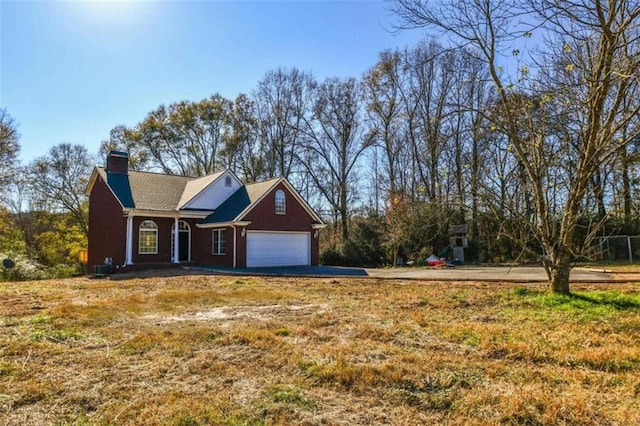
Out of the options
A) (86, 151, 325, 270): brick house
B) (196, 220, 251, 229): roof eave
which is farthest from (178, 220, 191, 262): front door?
(196, 220, 251, 229): roof eave

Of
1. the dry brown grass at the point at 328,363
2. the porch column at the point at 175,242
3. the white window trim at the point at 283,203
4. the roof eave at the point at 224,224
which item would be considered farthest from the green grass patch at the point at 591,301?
the porch column at the point at 175,242

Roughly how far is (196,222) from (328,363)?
21532 mm

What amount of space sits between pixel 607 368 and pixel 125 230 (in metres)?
22.0

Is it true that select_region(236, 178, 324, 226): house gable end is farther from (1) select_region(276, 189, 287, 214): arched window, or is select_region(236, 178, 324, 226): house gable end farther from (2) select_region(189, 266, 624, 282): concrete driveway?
(2) select_region(189, 266, 624, 282): concrete driveway

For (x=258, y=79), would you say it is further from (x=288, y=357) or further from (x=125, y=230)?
(x=288, y=357)

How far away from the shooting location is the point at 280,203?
78.9 feet

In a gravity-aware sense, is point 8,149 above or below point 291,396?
above

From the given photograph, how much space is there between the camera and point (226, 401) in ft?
12.9

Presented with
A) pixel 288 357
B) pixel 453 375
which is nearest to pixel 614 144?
pixel 453 375

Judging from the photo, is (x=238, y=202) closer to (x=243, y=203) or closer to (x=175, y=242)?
(x=243, y=203)

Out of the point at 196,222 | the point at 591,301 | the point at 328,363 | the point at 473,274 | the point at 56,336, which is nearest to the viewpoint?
the point at 328,363

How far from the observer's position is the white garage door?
2312cm

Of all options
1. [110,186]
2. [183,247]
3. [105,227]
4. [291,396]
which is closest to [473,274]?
[291,396]

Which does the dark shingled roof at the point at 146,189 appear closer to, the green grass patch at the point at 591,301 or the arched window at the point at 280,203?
the arched window at the point at 280,203
